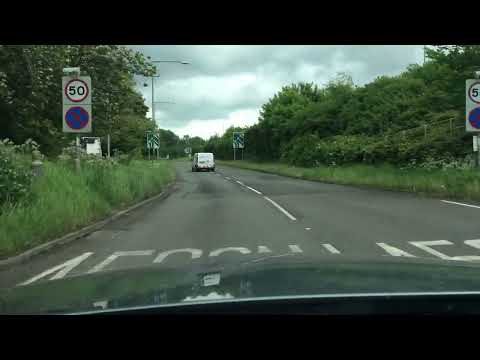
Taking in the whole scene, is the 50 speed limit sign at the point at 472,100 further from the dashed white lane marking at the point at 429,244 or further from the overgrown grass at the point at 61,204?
the overgrown grass at the point at 61,204

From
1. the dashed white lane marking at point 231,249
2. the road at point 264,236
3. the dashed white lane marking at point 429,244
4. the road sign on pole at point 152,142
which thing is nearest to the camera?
the road at point 264,236

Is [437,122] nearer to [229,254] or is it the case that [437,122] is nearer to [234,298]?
[229,254]

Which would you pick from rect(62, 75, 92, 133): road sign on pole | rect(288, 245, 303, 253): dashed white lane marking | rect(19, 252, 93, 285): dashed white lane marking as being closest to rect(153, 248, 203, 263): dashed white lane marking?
rect(19, 252, 93, 285): dashed white lane marking

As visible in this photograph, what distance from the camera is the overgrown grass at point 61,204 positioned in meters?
8.95

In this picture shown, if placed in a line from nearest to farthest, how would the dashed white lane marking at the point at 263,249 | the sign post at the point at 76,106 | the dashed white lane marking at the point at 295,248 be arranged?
the dashed white lane marking at the point at 263,249 < the dashed white lane marking at the point at 295,248 < the sign post at the point at 76,106

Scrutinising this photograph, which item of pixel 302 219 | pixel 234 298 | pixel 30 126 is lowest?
pixel 302 219

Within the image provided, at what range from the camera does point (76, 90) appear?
1414 cm

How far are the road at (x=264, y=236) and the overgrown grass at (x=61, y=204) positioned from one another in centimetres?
46

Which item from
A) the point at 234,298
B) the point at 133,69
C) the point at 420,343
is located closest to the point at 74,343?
the point at 234,298

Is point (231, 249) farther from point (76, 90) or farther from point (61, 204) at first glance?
point (76, 90)

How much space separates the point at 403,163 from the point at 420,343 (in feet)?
88.2

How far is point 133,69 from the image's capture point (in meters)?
25.8

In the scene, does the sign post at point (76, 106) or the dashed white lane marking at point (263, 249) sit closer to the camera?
the dashed white lane marking at point (263, 249)

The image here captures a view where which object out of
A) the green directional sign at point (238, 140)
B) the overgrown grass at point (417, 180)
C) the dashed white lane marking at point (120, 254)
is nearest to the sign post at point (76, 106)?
the dashed white lane marking at point (120, 254)
